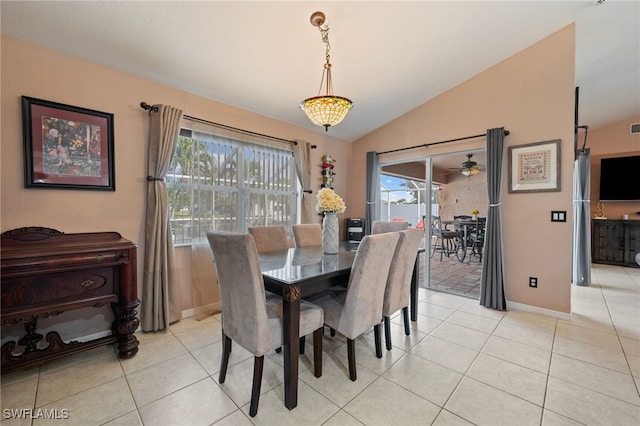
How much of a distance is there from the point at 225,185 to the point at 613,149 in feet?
24.7

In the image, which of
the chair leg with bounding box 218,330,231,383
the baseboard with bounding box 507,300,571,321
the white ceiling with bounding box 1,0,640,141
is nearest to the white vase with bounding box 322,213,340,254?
the chair leg with bounding box 218,330,231,383

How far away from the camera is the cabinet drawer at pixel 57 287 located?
5.76 feet

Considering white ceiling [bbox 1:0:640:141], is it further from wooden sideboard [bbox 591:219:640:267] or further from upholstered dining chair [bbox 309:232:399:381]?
wooden sideboard [bbox 591:219:640:267]

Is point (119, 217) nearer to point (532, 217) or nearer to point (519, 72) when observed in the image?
point (532, 217)

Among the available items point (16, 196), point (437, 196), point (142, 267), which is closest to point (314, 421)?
point (142, 267)

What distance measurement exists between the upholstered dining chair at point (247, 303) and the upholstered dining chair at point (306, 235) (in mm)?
1264

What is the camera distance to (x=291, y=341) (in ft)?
5.16

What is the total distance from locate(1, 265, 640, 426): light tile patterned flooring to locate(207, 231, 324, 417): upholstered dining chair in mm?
373

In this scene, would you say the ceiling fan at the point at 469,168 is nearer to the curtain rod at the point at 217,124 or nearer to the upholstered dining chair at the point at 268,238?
the curtain rod at the point at 217,124

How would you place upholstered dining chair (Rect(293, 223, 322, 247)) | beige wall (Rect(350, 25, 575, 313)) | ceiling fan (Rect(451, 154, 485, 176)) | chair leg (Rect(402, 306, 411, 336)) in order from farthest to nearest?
ceiling fan (Rect(451, 154, 485, 176)), upholstered dining chair (Rect(293, 223, 322, 247)), beige wall (Rect(350, 25, 575, 313)), chair leg (Rect(402, 306, 411, 336))

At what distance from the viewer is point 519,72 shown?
315 cm

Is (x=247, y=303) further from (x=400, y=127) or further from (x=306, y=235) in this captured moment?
(x=400, y=127)

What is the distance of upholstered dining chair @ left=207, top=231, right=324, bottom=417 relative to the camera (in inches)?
57.8

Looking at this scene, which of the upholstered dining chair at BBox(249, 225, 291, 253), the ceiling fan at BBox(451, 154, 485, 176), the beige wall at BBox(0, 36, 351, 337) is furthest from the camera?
the ceiling fan at BBox(451, 154, 485, 176)
